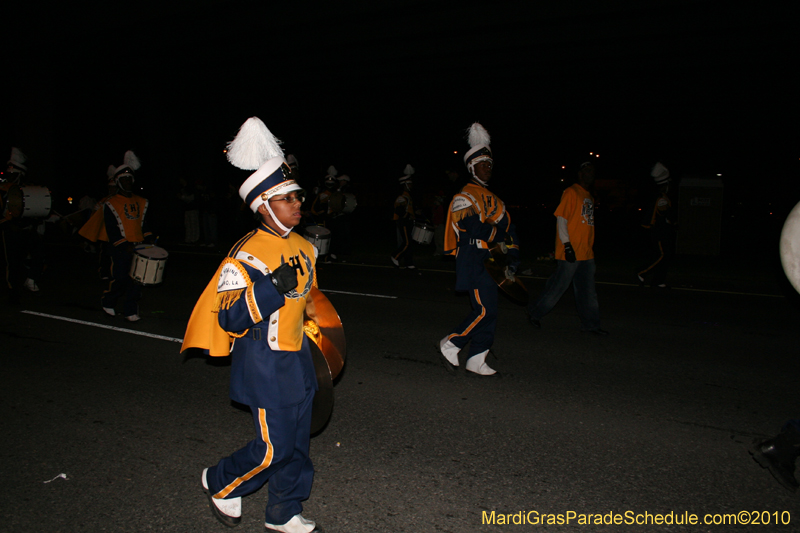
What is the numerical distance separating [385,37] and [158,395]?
43.5ft

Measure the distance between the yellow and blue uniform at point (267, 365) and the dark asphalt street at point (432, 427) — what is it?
1.23 ft

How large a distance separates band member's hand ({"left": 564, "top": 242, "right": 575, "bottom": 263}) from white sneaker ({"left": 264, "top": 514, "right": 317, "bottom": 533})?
14.4 feet

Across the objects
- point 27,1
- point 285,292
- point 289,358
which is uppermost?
point 27,1

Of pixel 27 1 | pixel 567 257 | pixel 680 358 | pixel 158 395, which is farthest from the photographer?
pixel 27 1

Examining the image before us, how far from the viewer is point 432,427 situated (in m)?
4.19

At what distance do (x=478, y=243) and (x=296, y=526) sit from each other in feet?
9.79

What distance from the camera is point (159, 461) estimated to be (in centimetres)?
363

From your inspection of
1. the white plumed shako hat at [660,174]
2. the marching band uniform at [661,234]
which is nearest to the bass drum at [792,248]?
the marching band uniform at [661,234]

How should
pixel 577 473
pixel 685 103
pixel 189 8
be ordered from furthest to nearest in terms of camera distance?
pixel 685 103
pixel 189 8
pixel 577 473

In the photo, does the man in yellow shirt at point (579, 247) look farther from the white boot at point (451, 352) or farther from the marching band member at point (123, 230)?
the marching band member at point (123, 230)

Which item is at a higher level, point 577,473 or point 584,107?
point 584,107

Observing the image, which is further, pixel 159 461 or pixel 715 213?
pixel 715 213

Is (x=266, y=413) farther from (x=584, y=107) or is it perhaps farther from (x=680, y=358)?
(x=584, y=107)

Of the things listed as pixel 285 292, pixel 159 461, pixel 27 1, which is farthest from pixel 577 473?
pixel 27 1
